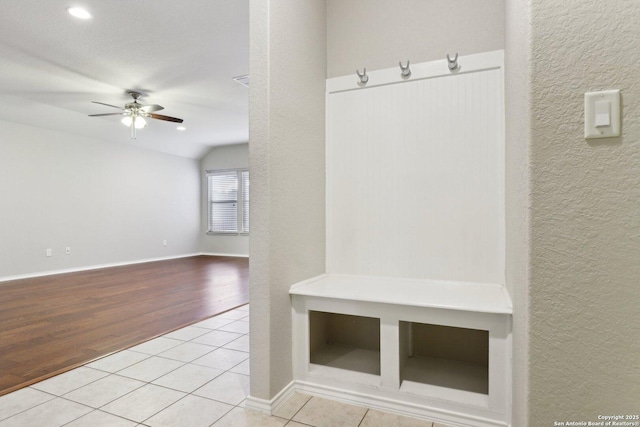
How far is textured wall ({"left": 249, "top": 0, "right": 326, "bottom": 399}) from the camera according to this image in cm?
178

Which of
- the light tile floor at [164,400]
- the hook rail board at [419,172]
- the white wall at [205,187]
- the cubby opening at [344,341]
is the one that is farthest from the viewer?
the white wall at [205,187]

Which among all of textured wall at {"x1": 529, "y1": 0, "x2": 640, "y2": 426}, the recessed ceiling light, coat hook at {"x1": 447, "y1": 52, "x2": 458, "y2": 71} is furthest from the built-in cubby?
the recessed ceiling light

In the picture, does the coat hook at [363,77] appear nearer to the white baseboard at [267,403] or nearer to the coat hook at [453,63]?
the coat hook at [453,63]

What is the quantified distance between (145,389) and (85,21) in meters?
3.12

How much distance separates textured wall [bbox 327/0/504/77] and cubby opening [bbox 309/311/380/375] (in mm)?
1671

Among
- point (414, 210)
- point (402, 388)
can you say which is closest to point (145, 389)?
point (402, 388)

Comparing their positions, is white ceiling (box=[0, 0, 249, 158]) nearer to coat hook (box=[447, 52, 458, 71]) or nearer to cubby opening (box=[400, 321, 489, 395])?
coat hook (box=[447, 52, 458, 71])

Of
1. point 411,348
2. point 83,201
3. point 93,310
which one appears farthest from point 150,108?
point 411,348

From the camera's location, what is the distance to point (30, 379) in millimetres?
2154

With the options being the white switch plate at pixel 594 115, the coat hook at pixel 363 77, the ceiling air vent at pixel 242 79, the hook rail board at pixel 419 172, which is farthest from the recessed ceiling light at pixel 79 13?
the white switch plate at pixel 594 115

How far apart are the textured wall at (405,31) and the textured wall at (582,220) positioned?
1.16m

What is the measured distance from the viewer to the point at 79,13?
9.74 ft

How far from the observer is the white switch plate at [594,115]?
0.92 metres

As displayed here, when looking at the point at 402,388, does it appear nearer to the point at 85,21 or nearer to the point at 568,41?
the point at 568,41
